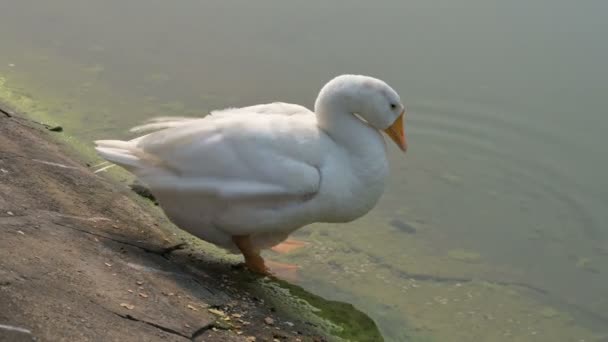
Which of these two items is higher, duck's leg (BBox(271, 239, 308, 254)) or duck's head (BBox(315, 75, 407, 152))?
duck's head (BBox(315, 75, 407, 152))

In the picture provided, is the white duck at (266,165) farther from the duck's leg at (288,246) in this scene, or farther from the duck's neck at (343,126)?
the duck's leg at (288,246)

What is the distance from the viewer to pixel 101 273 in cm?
355

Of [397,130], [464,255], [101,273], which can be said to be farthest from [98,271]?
[464,255]

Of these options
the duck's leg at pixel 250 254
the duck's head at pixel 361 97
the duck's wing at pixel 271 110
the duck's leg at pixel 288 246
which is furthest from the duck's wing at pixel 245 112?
the duck's leg at pixel 288 246

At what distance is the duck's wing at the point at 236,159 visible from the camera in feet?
13.5

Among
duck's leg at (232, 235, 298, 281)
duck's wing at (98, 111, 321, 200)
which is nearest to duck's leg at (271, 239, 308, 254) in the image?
duck's leg at (232, 235, 298, 281)

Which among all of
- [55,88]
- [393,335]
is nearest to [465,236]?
[393,335]

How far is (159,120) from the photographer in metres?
4.79

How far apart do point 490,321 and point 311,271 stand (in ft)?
3.32

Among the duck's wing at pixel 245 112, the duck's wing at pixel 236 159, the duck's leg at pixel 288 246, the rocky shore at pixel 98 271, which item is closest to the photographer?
the rocky shore at pixel 98 271

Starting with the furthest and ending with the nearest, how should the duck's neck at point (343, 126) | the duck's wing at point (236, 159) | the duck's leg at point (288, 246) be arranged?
the duck's leg at point (288, 246)
the duck's neck at point (343, 126)
the duck's wing at point (236, 159)

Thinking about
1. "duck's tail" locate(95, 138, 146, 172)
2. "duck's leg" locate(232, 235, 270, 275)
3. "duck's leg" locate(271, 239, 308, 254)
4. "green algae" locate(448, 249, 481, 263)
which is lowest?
"green algae" locate(448, 249, 481, 263)

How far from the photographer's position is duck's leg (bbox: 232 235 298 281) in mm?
A: 4438

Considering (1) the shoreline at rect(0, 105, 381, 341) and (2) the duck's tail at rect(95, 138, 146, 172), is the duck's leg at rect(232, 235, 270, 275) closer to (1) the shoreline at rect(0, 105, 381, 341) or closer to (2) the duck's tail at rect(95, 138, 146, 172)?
(1) the shoreline at rect(0, 105, 381, 341)
